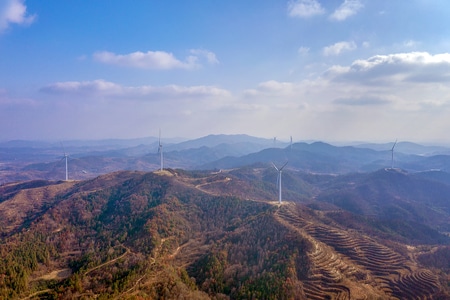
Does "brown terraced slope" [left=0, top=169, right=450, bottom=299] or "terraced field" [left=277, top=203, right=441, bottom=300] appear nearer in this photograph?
"brown terraced slope" [left=0, top=169, right=450, bottom=299]

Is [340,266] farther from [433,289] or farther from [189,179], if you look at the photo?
[189,179]

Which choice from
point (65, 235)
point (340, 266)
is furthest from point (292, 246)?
point (65, 235)

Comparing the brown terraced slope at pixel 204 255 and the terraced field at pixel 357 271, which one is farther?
the terraced field at pixel 357 271

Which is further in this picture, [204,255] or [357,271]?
[204,255]
